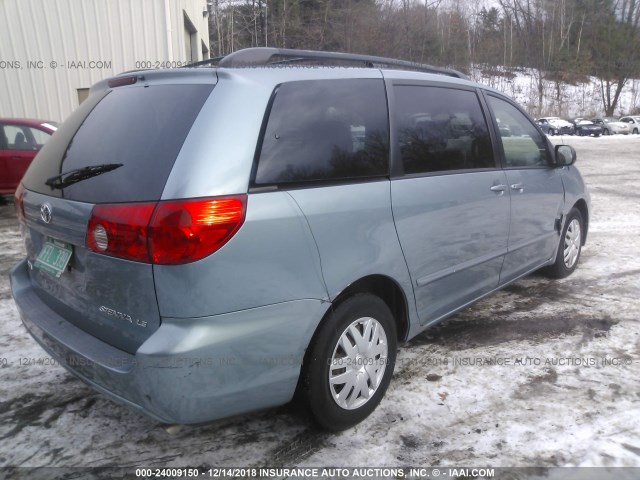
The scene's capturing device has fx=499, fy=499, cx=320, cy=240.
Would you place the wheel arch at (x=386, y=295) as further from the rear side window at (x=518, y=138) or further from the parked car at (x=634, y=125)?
the parked car at (x=634, y=125)

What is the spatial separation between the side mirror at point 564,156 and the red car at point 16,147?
759 cm

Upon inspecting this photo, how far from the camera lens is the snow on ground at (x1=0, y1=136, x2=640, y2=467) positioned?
2.38 metres

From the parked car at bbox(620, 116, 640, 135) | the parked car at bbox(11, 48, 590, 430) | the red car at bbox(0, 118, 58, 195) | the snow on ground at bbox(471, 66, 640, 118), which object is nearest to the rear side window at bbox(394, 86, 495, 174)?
the parked car at bbox(11, 48, 590, 430)

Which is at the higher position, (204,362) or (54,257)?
(54,257)

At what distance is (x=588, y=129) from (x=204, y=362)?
1498 inches

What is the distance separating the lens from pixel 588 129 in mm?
34031

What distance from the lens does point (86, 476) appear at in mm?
2258

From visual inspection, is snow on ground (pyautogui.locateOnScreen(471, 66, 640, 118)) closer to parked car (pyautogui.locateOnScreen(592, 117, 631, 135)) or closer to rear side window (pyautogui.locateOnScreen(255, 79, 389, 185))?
parked car (pyautogui.locateOnScreen(592, 117, 631, 135))

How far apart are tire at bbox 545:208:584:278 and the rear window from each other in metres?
3.77

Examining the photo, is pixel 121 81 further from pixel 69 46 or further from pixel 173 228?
pixel 69 46

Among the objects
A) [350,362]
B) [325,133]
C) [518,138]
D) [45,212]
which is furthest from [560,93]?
[45,212]

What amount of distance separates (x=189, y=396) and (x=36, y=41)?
38.0ft

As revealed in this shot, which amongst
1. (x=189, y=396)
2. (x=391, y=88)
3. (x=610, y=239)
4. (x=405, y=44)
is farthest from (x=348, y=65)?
(x=405, y=44)

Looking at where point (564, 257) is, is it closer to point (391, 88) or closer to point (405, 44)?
point (391, 88)
